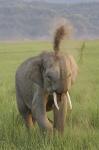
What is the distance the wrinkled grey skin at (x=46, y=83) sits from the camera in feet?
18.9

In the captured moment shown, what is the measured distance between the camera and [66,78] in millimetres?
5730

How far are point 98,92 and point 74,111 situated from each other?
1.73 meters

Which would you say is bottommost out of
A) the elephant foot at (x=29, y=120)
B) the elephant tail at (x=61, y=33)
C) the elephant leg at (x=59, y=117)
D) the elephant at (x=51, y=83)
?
the elephant foot at (x=29, y=120)

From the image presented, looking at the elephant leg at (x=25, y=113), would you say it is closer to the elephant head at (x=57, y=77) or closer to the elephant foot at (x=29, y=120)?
the elephant foot at (x=29, y=120)

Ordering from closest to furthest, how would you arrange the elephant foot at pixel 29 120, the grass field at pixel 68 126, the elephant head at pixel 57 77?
the elephant head at pixel 57 77 → the grass field at pixel 68 126 → the elephant foot at pixel 29 120

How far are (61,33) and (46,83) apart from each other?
617mm

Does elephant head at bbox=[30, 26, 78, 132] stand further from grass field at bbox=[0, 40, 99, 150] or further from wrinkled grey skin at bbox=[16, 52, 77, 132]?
grass field at bbox=[0, 40, 99, 150]

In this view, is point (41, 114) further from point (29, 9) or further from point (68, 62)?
point (29, 9)

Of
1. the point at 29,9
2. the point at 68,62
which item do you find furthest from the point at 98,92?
the point at 29,9

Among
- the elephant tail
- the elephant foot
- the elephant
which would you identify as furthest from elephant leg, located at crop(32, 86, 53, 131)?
the elephant foot

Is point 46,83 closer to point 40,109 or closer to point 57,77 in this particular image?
point 57,77

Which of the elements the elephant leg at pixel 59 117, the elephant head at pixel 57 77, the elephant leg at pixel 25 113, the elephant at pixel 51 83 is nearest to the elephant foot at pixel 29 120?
the elephant leg at pixel 25 113

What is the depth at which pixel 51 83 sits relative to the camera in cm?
585

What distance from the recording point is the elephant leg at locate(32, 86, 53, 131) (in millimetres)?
6130
